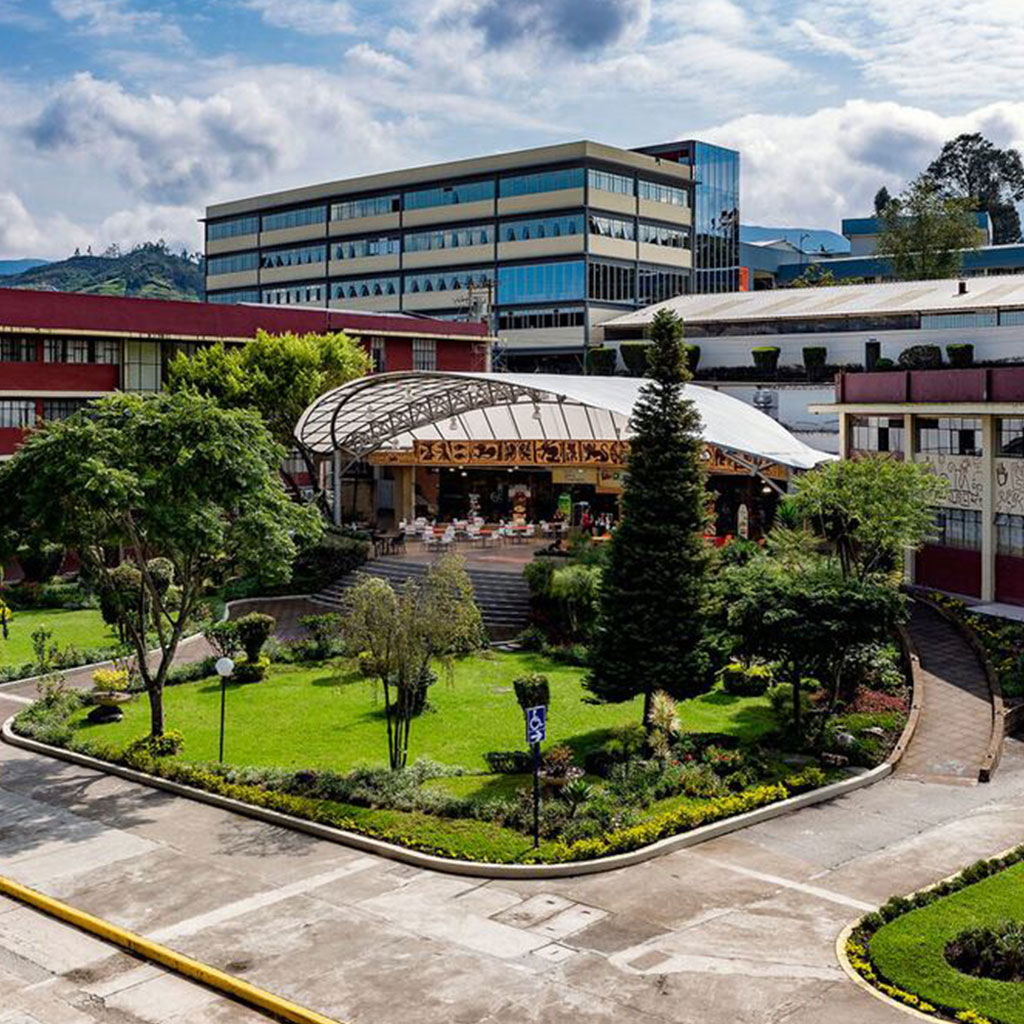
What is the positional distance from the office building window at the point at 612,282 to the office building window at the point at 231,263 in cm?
3300

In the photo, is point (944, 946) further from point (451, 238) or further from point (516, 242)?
point (451, 238)

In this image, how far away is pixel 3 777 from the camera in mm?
25188

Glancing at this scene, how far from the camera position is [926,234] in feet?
245

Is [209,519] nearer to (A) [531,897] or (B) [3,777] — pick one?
(B) [3,777]

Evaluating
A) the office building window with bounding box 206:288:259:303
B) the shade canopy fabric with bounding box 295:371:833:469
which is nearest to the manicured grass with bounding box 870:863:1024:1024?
the shade canopy fabric with bounding box 295:371:833:469

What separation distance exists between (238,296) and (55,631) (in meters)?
70.3

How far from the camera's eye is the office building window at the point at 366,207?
9150 cm

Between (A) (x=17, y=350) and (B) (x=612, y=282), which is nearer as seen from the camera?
(A) (x=17, y=350)

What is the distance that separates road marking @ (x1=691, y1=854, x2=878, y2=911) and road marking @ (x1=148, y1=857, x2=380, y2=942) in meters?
5.31

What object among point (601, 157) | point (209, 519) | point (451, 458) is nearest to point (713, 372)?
point (451, 458)

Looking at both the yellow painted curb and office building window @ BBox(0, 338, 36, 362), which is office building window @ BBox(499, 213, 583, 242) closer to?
office building window @ BBox(0, 338, 36, 362)

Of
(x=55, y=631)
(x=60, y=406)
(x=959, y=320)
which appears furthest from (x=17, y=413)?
(x=959, y=320)

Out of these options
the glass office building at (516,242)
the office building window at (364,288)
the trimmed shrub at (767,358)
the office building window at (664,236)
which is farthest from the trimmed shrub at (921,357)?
the office building window at (364,288)

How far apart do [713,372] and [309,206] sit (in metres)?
46.4
